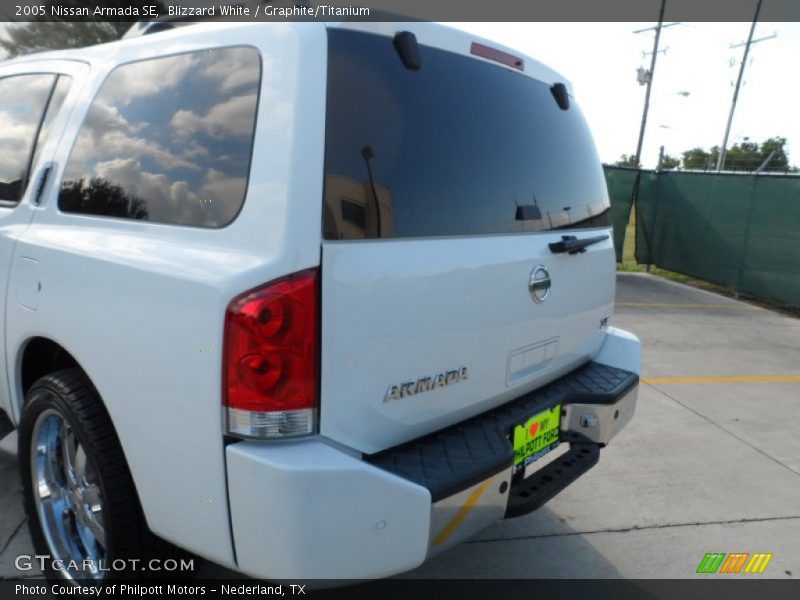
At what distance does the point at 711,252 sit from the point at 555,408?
31.0ft

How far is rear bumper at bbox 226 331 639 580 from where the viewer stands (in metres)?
1.64

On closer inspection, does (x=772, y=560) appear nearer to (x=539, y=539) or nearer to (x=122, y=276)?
(x=539, y=539)

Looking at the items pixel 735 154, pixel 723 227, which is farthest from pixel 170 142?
pixel 735 154

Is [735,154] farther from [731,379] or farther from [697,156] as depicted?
[731,379]

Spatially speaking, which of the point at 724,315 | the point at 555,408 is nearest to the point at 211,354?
the point at 555,408

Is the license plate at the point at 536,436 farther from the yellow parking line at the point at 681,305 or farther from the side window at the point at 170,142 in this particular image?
the yellow parking line at the point at 681,305

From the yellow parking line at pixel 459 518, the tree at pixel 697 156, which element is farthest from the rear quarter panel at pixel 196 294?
the tree at pixel 697 156

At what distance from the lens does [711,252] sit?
35.2ft

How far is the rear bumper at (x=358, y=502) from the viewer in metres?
1.64

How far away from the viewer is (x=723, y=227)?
34.2ft

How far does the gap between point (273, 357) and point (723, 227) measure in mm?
10466

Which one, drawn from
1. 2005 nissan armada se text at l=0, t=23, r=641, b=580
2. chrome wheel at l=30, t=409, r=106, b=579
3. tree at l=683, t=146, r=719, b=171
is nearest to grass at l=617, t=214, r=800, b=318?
2005 nissan armada se text at l=0, t=23, r=641, b=580
